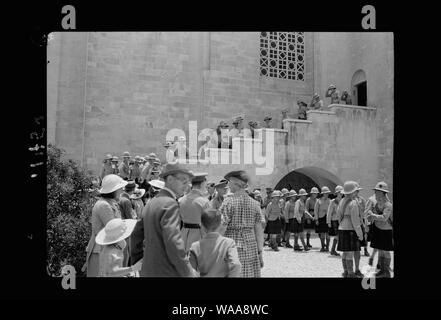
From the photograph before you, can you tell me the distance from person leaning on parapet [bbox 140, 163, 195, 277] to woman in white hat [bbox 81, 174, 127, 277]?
3.92 feet

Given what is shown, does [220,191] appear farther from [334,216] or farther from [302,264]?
[334,216]

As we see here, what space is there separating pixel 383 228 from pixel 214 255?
4.49 m

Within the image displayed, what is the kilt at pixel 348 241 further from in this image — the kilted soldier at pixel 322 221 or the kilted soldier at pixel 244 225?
the kilted soldier at pixel 322 221

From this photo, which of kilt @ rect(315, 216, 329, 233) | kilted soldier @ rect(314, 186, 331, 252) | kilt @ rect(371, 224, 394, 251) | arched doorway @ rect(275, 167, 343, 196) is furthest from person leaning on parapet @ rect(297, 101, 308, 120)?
kilt @ rect(371, 224, 394, 251)

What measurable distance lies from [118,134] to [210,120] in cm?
361

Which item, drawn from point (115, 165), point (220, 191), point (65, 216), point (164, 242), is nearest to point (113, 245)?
point (164, 242)

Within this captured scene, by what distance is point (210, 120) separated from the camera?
17.7 m

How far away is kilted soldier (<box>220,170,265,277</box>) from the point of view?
18.3ft

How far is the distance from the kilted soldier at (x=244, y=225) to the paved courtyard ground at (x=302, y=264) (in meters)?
2.87

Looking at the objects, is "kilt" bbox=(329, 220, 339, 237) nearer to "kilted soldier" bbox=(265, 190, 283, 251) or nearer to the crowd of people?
"kilted soldier" bbox=(265, 190, 283, 251)

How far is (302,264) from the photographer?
382 inches

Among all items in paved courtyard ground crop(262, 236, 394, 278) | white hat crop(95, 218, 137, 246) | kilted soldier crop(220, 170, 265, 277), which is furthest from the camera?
paved courtyard ground crop(262, 236, 394, 278)

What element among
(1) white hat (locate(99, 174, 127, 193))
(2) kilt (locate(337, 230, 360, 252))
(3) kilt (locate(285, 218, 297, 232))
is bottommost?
(3) kilt (locate(285, 218, 297, 232))
